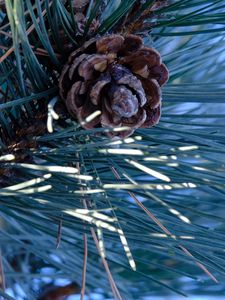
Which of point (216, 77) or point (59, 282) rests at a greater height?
point (216, 77)

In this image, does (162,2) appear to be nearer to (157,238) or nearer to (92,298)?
(157,238)

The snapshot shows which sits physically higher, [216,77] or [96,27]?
[96,27]

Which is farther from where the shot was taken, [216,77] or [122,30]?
[216,77]

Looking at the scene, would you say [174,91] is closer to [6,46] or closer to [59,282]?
[6,46]

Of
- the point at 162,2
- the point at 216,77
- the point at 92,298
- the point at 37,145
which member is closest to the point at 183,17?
the point at 162,2

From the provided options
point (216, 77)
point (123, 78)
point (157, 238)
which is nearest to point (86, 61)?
point (123, 78)

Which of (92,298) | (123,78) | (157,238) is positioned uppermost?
(123,78)
